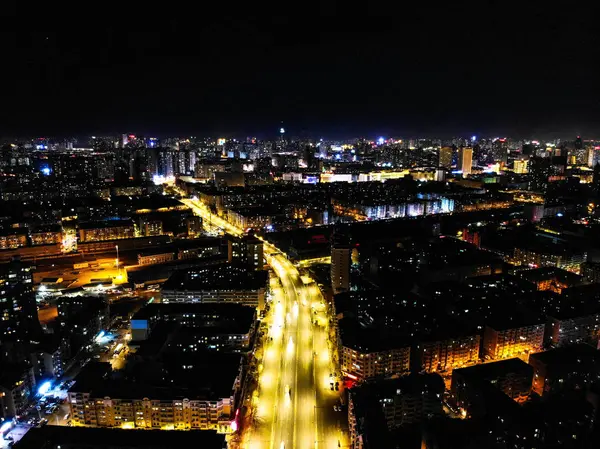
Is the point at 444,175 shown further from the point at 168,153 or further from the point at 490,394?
the point at 490,394

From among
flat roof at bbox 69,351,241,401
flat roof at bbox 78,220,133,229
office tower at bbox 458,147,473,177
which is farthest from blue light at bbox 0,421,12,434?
office tower at bbox 458,147,473,177

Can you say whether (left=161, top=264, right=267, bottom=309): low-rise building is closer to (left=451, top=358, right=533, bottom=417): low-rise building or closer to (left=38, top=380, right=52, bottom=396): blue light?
(left=38, top=380, right=52, bottom=396): blue light

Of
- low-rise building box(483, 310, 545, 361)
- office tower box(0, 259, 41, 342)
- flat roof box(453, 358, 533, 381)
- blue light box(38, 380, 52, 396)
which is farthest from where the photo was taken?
office tower box(0, 259, 41, 342)

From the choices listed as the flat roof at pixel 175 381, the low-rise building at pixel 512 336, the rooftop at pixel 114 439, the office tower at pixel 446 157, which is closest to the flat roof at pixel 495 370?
the low-rise building at pixel 512 336

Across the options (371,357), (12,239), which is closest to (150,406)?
(371,357)

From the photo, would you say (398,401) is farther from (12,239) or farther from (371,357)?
(12,239)

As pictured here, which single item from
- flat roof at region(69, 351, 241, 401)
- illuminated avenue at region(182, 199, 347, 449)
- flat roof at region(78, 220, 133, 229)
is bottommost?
illuminated avenue at region(182, 199, 347, 449)

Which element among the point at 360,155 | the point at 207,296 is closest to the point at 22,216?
the point at 207,296
